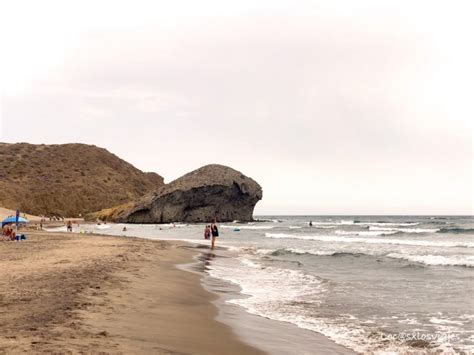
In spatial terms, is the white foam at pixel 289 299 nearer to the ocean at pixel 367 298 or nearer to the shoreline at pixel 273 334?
the ocean at pixel 367 298

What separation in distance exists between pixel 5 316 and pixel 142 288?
502 centimetres

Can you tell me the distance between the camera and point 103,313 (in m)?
8.20

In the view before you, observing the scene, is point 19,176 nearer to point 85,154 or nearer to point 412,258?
point 85,154

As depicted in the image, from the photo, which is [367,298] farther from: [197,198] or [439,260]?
[197,198]

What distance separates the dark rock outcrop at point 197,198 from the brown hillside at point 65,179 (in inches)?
1381

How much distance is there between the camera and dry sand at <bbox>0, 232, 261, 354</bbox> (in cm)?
619

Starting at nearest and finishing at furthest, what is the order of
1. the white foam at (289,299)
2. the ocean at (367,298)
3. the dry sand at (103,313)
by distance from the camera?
the dry sand at (103,313) < the ocean at (367,298) < the white foam at (289,299)

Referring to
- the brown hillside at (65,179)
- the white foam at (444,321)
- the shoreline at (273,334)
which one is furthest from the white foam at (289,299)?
the brown hillside at (65,179)

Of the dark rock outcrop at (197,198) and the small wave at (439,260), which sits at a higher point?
the dark rock outcrop at (197,198)

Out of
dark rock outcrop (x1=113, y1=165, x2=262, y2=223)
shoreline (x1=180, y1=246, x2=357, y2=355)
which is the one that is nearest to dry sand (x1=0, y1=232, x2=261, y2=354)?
shoreline (x1=180, y1=246, x2=357, y2=355)

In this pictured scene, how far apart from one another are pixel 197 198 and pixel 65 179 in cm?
6508

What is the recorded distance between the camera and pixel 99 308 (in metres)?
8.58

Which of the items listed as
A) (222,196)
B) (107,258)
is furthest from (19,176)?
(107,258)

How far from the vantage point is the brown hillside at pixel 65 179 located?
129m
